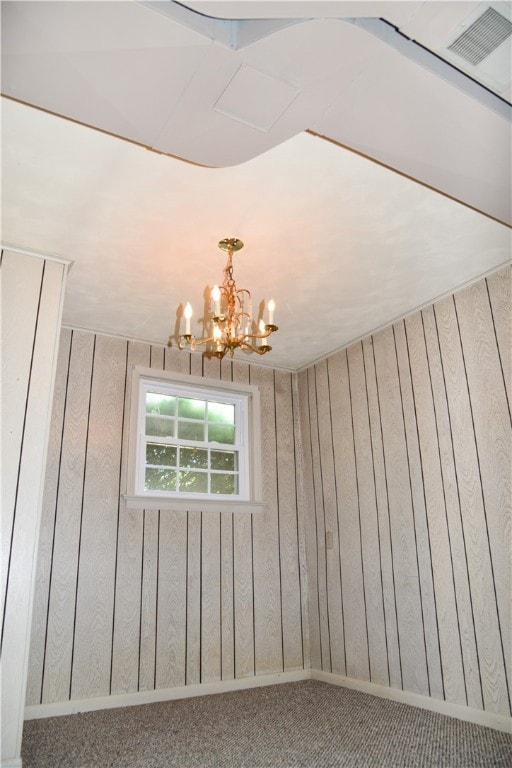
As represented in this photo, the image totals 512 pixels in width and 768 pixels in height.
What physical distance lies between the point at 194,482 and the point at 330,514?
1.20m

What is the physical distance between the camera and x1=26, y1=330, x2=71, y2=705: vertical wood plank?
3.38 meters

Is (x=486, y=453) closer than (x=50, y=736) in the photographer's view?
No

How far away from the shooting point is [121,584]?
3.80 meters

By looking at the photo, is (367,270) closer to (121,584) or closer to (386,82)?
(386,82)

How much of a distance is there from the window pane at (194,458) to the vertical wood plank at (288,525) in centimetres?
73

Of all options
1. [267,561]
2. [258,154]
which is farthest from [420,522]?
[258,154]

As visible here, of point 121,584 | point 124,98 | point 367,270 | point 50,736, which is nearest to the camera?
point 124,98

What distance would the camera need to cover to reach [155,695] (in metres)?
3.67

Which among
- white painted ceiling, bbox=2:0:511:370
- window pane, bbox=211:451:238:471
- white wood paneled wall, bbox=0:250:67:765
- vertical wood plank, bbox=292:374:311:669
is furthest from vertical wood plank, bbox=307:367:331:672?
white wood paneled wall, bbox=0:250:67:765

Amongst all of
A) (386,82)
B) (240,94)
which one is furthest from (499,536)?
(240,94)

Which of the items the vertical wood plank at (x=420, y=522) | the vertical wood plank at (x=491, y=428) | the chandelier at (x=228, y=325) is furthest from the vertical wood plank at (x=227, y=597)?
the vertical wood plank at (x=491, y=428)

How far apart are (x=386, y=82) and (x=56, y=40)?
3.18ft

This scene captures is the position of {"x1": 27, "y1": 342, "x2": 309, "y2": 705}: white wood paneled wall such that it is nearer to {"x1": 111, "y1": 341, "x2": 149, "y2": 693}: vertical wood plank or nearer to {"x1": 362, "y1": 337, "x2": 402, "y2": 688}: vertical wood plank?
{"x1": 111, "y1": 341, "x2": 149, "y2": 693}: vertical wood plank

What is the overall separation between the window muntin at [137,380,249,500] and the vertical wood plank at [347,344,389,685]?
1.03 m
